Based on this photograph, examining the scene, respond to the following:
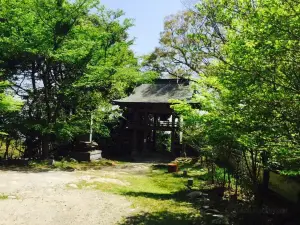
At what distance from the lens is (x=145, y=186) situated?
15.3 metres

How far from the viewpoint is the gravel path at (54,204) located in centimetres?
883

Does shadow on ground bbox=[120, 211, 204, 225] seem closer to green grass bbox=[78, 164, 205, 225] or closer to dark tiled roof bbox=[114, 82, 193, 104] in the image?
green grass bbox=[78, 164, 205, 225]

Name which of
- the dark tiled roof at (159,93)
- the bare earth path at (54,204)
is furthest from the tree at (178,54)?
the bare earth path at (54,204)

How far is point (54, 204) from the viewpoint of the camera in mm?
10422

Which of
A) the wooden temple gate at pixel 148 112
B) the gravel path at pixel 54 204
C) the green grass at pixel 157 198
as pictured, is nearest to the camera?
the gravel path at pixel 54 204

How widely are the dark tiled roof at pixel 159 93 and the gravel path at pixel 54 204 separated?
15.9 meters

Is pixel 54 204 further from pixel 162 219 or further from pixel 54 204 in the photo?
pixel 162 219

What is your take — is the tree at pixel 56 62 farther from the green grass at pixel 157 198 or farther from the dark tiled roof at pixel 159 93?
the green grass at pixel 157 198

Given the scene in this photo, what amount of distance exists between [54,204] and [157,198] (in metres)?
4.01

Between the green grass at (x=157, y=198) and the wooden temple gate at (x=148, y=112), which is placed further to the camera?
the wooden temple gate at (x=148, y=112)

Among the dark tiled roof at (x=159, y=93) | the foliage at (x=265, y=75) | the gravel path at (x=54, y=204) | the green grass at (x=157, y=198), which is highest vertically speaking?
the dark tiled roof at (x=159, y=93)

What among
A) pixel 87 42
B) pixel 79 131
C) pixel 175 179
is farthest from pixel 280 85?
pixel 79 131

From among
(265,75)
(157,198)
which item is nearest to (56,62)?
(157,198)

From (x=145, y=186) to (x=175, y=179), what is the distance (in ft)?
10.1
